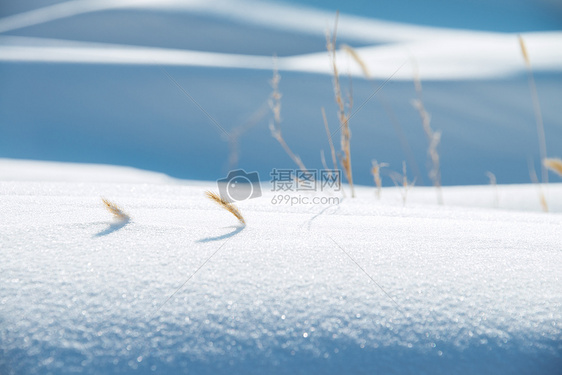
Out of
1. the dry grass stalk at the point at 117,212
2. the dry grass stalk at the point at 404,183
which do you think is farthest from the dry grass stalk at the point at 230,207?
the dry grass stalk at the point at 404,183

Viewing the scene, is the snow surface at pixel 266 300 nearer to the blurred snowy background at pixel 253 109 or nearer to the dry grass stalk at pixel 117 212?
the dry grass stalk at pixel 117 212

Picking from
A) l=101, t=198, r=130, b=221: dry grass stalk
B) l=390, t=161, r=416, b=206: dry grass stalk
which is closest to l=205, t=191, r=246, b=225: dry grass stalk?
l=101, t=198, r=130, b=221: dry grass stalk

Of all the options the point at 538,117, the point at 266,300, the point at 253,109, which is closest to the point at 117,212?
the point at 266,300

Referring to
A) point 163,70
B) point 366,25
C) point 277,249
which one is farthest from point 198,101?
point 366,25

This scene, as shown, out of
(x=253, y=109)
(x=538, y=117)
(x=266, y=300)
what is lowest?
(x=266, y=300)

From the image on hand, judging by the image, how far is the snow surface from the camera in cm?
49

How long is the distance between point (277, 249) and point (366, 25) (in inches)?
375

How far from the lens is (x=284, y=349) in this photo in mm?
503

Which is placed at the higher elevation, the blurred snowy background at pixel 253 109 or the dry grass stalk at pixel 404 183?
the blurred snowy background at pixel 253 109

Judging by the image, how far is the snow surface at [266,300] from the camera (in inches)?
19.4

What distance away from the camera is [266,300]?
57cm

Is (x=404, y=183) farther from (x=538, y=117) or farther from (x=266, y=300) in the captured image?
(x=266, y=300)

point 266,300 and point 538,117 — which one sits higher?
point 538,117

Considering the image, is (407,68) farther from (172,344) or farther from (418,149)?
(172,344)
